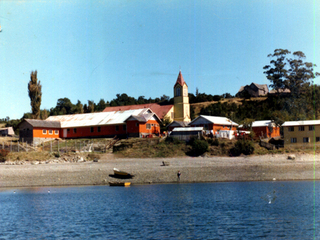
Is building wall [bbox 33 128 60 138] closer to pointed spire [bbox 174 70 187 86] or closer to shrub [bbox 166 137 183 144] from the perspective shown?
shrub [bbox 166 137 183 144]

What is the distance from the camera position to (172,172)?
1927 inches

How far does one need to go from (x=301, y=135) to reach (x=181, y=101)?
29674 mm

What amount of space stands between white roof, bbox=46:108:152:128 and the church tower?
9048 mm

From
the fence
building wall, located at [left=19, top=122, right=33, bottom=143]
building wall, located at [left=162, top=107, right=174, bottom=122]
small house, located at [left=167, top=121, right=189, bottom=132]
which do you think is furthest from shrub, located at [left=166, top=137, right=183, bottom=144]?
building wall, located at [left=19, top=122, right=33, bottom=143]

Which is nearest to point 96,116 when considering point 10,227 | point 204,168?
point 204,168

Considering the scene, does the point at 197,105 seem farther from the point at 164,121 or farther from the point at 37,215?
the point at 37,215

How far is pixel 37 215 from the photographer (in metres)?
32.7

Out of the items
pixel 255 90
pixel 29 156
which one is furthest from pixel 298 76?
pixel 29 156

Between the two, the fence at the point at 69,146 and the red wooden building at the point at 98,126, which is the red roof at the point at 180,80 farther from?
the fence at the point at 69,146

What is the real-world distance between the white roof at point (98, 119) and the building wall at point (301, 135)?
2608 cm

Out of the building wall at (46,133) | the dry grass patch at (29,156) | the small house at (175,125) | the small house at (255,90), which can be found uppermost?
the small house at (255,90)

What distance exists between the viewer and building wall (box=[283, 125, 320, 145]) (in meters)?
58.0

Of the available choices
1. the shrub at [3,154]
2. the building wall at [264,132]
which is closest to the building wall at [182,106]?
the building wall at [264,132]

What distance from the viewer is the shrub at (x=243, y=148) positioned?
56156mm
